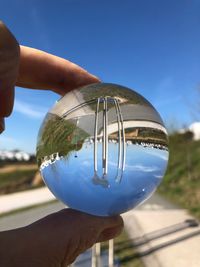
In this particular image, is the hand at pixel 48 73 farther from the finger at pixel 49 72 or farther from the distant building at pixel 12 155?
the distant building at pixel 12 155

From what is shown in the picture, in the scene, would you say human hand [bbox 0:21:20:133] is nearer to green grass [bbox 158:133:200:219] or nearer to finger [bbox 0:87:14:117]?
finger [bbox 0:87:14:117]

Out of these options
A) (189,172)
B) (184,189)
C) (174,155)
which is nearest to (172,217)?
(184,189)

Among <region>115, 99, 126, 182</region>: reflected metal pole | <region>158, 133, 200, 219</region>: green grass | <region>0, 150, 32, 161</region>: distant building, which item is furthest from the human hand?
<region>0, 150, 32, 161</region>: distant building

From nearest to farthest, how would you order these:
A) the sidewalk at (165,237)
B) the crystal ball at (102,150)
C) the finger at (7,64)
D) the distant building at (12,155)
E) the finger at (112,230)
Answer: the finger at (7,64)
the crystal ball at (102,150)
the finger at (112,230)
the sidewalk at (165,237)
the distant building at (12,155)

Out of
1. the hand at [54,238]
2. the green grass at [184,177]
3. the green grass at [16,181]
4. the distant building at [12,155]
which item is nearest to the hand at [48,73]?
the hand at [54,238]

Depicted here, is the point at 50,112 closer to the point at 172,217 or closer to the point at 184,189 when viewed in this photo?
the point at 172,217

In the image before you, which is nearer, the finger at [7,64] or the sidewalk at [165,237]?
the finger at [7,64]
